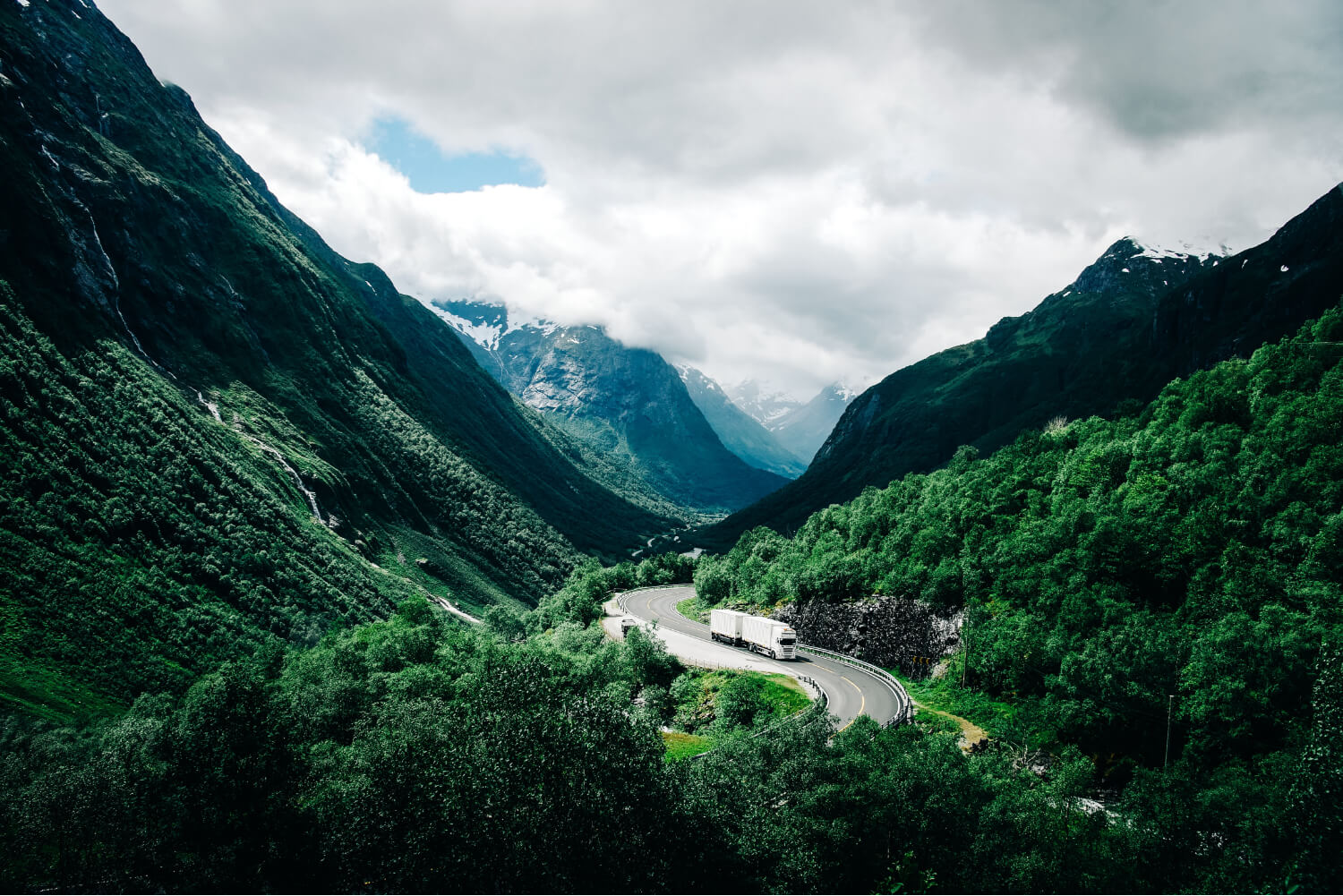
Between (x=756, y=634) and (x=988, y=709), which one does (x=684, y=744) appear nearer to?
(x=756, y=634)

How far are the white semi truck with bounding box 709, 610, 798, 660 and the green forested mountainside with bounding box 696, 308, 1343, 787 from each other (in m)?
15.3

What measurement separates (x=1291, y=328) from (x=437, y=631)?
15841 centimetres

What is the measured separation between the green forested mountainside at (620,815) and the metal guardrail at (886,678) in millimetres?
9969

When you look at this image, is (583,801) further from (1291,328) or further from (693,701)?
(1291,328)

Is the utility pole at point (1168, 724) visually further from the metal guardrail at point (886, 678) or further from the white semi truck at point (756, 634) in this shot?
the white semi truck at point (756, 634)

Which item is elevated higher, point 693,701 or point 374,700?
point 693,701

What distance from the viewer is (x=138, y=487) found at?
158 metres

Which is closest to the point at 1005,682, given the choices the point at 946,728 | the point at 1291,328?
the point at 946,728

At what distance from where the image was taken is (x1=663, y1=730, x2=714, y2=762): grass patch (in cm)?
5297

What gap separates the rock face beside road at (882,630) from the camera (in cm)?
7381

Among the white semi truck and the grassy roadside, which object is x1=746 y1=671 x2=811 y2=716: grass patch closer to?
the grassy roadside

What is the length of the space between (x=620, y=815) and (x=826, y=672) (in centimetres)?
4350

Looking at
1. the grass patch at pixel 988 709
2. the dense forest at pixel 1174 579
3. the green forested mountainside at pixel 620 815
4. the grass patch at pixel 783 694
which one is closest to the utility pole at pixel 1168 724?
the dense forest at pixel 1174 579

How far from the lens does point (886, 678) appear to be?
6781 centimetres
